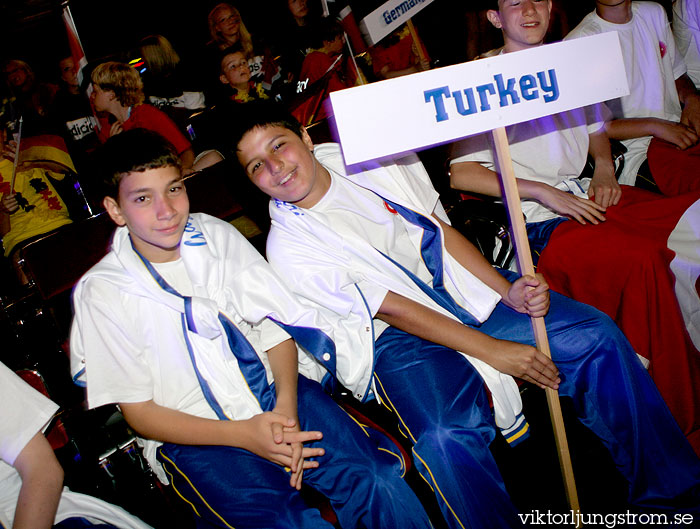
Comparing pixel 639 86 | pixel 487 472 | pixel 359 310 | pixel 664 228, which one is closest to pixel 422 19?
pixel 639 86

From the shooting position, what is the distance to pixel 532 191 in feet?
6.87

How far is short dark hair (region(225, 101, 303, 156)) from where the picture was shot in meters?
1.75

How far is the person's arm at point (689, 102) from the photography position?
94.3 inches

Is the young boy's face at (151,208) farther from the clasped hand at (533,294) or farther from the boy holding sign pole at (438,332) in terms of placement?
the clasped hand at (533,294)

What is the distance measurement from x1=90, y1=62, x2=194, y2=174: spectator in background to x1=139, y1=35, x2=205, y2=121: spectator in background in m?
1.03

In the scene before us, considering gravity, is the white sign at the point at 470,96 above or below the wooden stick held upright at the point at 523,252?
above

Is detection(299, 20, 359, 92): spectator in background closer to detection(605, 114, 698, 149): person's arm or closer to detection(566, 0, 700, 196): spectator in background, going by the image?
detection(566, 0, 700, 196): spectator in background

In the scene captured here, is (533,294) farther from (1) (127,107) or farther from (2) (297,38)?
(2) (297,38)

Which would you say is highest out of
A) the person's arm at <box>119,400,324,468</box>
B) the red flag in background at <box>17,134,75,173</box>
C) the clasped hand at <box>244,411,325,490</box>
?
the red flag in background at <box>17,134,75,173</box>

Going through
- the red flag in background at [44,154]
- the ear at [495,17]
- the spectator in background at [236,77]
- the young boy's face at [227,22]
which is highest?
the young boy's face at [227,22]

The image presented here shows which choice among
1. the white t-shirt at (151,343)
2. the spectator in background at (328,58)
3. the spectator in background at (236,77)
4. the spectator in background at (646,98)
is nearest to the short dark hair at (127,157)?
the white t-shirt at (151,343)

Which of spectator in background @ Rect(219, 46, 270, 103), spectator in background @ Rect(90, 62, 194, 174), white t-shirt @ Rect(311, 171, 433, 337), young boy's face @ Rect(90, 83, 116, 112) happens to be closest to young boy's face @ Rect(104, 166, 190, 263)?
white t-shirt @ Rect(311, 171, 433, 337)

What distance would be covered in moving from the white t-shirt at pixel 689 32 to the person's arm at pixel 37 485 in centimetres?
393

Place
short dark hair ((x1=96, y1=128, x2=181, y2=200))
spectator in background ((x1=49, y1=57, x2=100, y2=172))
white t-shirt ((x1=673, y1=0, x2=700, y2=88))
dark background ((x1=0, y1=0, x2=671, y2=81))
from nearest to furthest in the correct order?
1. short dark hair ((x1=96, y1=128, x2=181, y2=200))
2. white t-shirt ((x1=673, y1=0, x2=700, y2=88))
3. spectator in background ((x1=49, y1=57, x2=100, y2=172))
4. dark background ((x1=0, y1=0, x2=671, y2=81))
